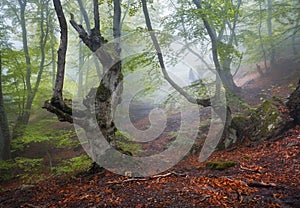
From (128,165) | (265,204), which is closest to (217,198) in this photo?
(265,204)

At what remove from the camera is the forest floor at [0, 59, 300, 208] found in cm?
317

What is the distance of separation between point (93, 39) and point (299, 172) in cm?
589

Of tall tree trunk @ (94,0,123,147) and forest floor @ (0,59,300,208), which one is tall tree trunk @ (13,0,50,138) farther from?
tall tree trunk @ (94,0,123,147)

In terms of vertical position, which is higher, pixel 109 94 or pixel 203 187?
pixel 109 94

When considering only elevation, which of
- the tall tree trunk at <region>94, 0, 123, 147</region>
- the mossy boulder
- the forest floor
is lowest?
the forest floor

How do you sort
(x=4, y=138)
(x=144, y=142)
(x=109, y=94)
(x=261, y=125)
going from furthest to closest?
(x=144, y=142)
(x=4, y=138)
(x=261, y=125)
(x=109, y=94)

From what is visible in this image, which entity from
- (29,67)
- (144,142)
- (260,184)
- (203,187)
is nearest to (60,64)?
(203,187)

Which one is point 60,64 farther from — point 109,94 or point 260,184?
point 260,184

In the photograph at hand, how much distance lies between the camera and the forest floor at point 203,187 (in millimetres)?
3172

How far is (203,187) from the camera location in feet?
12.3

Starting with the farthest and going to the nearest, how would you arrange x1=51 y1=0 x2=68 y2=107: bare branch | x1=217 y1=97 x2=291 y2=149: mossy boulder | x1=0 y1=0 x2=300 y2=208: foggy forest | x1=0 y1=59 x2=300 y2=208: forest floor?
x1=217 y1=97 x2=291 y2=149: mossy boulder, x1=51 y1=0 x2=68 y2=107: bare branch, x1=0 y1=0 x2=300 y2=208: foggy forest, x1=0 y1=59 x2=300 y2=208: forest floor

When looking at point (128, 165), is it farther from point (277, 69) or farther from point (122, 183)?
point (277, 69)

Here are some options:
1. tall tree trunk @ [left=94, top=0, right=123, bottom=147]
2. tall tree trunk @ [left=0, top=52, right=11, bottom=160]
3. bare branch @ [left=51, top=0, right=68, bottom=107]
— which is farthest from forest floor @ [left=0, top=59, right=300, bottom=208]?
tall tree trunk @ [left=0, top=52, right=11, bottom=160]

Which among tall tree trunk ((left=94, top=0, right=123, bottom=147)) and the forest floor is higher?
tall tree trunk ((left=94, top=0, right=123, bottom=147))
